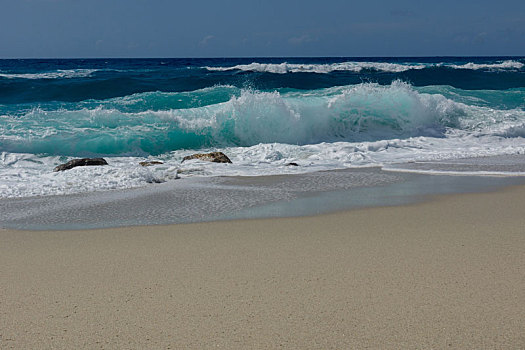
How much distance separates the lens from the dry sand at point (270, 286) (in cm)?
234

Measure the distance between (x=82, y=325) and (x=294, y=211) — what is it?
9.00 ft

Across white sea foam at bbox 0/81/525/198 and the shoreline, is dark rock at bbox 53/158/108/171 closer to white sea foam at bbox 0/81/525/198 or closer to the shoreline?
white sea foam at bbox 0/81/525/198

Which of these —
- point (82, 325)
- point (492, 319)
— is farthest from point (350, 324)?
point (82, 325)

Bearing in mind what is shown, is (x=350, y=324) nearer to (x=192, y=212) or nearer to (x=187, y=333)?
(x=187, y=333)

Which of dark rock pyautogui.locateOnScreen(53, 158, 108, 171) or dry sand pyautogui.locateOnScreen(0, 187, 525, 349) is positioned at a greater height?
dry sand pyautogui.locateOnScreen(0, 187, 525, 349)

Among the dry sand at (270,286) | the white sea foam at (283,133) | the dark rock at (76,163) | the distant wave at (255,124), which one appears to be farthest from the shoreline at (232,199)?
the distant wave at (255,124)

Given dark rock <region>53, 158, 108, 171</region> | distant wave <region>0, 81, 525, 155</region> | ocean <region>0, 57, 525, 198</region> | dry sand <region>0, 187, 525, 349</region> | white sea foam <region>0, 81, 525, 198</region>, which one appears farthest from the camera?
distant wave <region>0, 81, 525, 155</region>

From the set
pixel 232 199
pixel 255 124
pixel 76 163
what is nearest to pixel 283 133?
pixel 255 124

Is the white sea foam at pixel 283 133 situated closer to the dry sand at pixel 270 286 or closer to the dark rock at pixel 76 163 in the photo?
the dark rock at pixel 76 163

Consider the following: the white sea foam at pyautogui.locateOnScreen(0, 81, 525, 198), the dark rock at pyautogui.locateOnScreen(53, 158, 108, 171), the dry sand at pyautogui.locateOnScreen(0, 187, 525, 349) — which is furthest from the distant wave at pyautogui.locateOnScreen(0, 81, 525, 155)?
the dry sand at pyautogui.locateOnScreen(0, 187, 525, 349)

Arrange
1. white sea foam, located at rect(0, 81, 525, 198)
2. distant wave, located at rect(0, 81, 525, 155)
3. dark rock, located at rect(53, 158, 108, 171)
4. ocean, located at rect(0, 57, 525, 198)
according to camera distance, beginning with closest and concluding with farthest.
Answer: ocean, located at rect(0, 57, 525, 198) < dark rock, located at rect(53, 158, 108, 171) < white sea foam, located at rect(0, 81, 525, 198) < distant wave, located at rect(0, 81, 525, 155)

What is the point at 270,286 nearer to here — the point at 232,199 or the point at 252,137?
the point at 232,199

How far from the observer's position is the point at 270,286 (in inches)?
115

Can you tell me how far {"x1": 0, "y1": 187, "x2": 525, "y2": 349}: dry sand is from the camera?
7.68ft
